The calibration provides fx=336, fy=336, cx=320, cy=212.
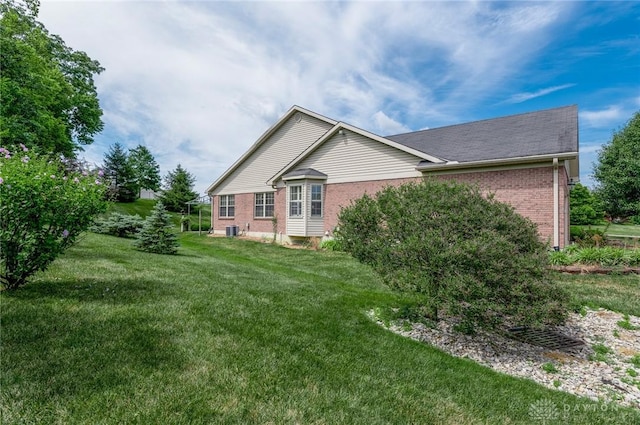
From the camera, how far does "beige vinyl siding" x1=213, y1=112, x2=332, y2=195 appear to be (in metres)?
18.9

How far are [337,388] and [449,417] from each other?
94 centimetres

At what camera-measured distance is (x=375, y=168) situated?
47.7 ft

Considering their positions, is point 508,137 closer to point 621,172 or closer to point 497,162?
point 497,162

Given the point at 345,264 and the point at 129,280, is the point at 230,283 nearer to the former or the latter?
the point at 129,280

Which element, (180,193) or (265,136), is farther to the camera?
(180,193)

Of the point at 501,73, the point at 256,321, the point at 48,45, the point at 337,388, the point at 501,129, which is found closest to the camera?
the point at 337,388

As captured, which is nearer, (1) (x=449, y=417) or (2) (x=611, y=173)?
(1) (x=449, y=417)

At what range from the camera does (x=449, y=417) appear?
274cm

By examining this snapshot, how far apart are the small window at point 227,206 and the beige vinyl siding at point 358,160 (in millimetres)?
7636

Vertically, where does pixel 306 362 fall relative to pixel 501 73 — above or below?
below

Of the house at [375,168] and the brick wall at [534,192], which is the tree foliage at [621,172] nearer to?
the house at [375,168]

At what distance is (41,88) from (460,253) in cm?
1955

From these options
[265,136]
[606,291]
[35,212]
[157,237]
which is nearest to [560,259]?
[606,291]

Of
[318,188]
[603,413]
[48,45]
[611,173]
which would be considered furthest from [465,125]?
[48,45]
